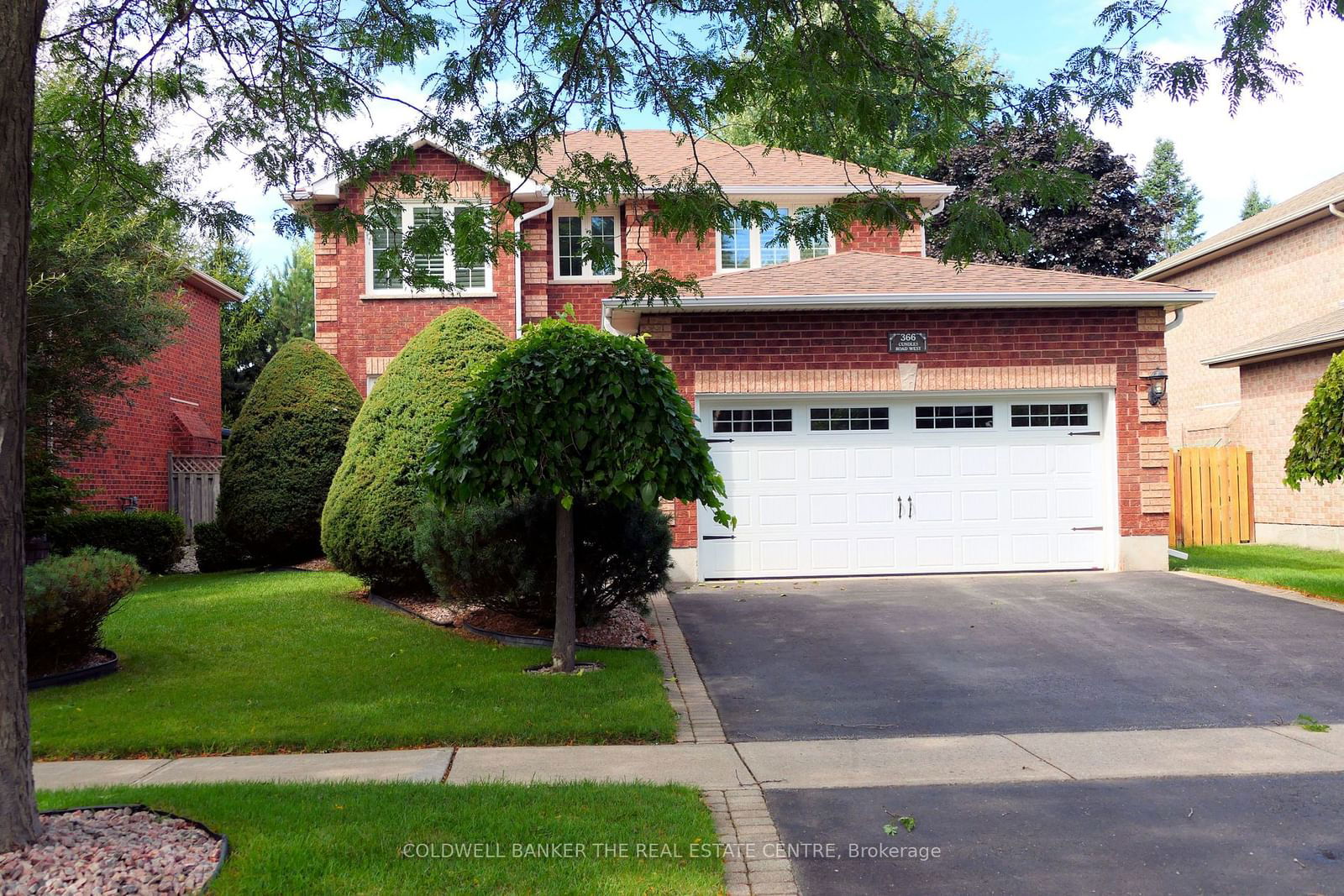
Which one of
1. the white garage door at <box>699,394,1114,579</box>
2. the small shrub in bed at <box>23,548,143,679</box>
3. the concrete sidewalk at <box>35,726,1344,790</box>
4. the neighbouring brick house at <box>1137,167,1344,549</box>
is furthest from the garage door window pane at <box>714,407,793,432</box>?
the small shrub in bed at <box>23,548,143,679</box>

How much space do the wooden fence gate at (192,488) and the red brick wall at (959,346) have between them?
12336mm

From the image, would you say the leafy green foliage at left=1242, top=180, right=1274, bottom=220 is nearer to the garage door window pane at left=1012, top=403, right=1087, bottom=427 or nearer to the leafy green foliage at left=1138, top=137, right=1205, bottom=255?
the leafy green foliage at left=1138, top=137, right=1205, bottom=255

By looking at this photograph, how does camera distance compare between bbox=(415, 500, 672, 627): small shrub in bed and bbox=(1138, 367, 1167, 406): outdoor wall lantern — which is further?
bbox=(1138, 367, 1167, 406): outdoor wall lantern

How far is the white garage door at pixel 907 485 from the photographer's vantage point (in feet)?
41.6

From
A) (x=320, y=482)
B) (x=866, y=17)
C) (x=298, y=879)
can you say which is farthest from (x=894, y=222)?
(x=320, y=482)

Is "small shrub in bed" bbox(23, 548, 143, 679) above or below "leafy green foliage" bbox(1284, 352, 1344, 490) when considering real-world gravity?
below

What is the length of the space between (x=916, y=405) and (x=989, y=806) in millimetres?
8489

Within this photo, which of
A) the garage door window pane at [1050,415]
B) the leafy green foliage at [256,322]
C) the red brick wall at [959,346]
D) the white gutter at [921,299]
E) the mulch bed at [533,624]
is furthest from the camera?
the leafy green foliage at [256,322]

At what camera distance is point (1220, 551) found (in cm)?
1684

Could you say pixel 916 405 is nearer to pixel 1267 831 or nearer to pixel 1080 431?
pixel 1080 431

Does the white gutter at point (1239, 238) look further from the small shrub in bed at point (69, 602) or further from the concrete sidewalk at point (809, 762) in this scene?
the small shrub in bed at point (69, 602)

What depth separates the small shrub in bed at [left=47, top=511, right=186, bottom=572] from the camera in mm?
14211

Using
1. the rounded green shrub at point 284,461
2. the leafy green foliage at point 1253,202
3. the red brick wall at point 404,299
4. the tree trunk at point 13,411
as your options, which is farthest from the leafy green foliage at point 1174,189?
the tree trunk at point 13,411

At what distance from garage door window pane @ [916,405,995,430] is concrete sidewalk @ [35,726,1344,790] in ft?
22.8
